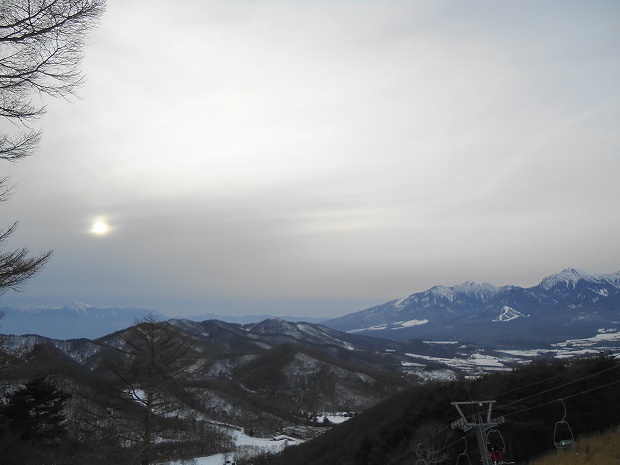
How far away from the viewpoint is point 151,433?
14.8m

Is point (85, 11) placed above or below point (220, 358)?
above

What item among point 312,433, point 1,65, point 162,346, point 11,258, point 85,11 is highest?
point 85,11

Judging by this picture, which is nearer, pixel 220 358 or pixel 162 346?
pixel 162 346

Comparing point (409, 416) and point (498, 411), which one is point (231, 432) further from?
point (498, 411)

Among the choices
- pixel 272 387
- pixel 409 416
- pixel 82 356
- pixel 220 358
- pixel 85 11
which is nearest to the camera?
pixel 85 11

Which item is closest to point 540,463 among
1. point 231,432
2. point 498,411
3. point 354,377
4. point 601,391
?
point 498,411

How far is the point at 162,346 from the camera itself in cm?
1502

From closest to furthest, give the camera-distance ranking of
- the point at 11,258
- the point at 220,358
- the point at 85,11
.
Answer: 1. the point at 85,11
2. the point at 11,258
3. the point at 220,358

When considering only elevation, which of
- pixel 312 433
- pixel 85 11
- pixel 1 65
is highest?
pixel 85 11

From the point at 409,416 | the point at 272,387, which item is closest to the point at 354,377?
the point at 272,387

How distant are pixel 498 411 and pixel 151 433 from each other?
31.0m

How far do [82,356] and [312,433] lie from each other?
83127 mm

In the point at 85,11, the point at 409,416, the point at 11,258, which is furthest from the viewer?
the point at 409,416

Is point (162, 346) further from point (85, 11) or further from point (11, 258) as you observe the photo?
point (85, 11)
